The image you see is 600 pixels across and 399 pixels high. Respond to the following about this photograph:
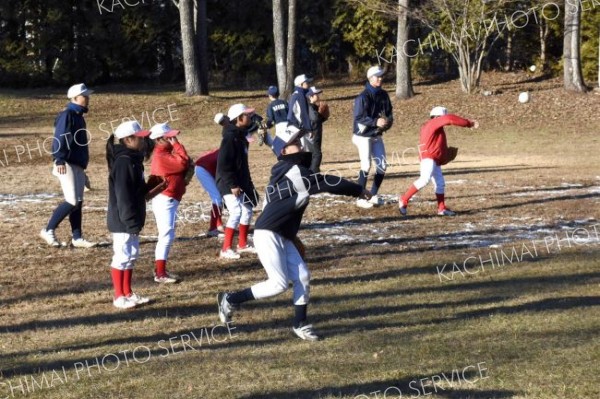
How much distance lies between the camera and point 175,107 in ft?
113

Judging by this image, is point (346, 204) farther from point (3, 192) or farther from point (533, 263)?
point (3, 192)

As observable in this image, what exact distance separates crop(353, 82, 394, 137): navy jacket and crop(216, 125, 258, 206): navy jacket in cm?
401

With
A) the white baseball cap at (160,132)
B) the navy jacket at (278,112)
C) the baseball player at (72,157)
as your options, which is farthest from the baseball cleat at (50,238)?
the navy jacket at (278,112)

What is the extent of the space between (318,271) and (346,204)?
4678 mm

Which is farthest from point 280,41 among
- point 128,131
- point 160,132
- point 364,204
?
point 128,131

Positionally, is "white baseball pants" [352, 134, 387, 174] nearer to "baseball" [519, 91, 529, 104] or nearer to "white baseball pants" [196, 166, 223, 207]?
"white baseball pants" [196, 166, 223, 207]

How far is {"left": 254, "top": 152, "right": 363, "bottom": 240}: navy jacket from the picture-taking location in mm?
8141

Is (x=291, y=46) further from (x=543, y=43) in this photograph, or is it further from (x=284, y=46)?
(x=543, y=43)

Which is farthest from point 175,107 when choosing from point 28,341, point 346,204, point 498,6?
point 28,341

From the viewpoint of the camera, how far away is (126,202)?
959 centimetres

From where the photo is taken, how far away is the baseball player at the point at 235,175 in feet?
38.0

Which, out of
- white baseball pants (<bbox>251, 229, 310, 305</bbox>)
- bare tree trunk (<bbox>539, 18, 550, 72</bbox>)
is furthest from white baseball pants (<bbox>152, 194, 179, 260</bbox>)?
bare tree trunk (<bbox>539, 18, 550, 72</bbox>)

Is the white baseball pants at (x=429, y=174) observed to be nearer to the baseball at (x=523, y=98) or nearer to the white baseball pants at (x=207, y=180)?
the white baseball pants at (x=207, y=180)

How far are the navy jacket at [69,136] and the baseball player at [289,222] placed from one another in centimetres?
450
